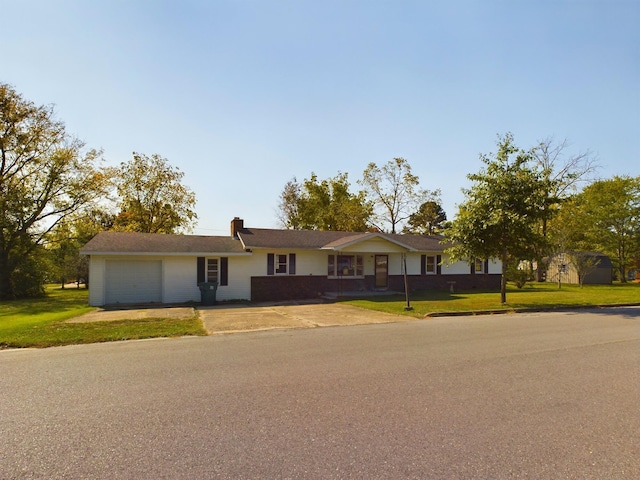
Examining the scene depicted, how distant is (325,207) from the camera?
4934cm

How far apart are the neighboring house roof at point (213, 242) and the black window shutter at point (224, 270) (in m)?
0.62

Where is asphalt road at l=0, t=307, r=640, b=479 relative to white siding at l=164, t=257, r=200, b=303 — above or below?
below

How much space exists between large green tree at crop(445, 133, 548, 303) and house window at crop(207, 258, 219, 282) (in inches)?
451

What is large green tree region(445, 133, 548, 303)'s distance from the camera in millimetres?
17844

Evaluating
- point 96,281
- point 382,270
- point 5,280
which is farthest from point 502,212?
point 5,280

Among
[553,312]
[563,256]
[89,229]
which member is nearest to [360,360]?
[553,312]

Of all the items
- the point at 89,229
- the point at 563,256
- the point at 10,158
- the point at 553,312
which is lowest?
the point at 553,312

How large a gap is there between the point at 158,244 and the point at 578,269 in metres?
32.7

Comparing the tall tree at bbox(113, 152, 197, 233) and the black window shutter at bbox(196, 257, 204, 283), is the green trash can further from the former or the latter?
the tall tree at bbox(113, 152, 197, 233)

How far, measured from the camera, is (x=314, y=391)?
570cm

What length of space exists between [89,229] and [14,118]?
17067 millimetres

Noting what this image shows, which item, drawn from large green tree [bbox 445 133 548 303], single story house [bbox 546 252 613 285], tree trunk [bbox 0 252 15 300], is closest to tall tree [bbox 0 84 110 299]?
tree trunk [bbox 0 252 15 300]

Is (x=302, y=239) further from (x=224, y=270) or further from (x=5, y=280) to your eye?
(x=5, y=280)

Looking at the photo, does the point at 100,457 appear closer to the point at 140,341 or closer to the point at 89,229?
the point at 140,341
